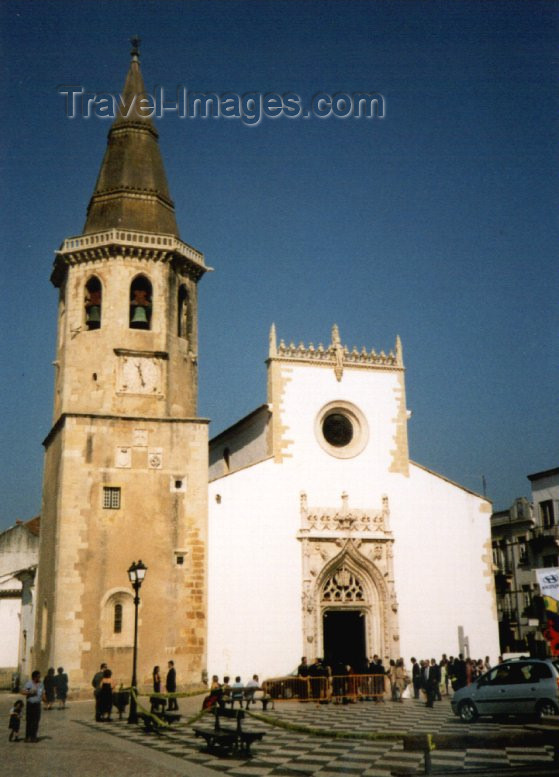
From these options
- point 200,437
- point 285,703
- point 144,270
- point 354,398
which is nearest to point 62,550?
point 200,437

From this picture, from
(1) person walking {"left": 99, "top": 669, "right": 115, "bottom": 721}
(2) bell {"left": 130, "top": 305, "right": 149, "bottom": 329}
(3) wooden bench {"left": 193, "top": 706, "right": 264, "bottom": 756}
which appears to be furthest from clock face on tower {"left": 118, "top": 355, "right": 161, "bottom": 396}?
(3) wooden bench {"left": 193, "top": 706, "right": 264, "bottom": 756}

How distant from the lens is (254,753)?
1348 centimetres

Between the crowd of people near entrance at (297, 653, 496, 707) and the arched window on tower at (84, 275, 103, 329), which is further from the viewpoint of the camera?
the arched window on tower at (84, 275, 103, 329)

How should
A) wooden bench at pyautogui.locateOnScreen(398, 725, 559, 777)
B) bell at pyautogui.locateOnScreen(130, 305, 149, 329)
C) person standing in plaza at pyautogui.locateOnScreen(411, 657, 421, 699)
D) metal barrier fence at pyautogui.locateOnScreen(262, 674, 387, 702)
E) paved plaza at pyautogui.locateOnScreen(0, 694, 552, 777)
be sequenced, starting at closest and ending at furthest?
wooden bench at pyautogui.locateOnScreen(398, 725, 559, 777)
paved plaza at pyautogui.locateOnScreen(0, 694, 552, 777)
metal barrier fence at pyautogui.locateOnScreen(262, 674, 387, 702)
person standing in plaza at pyautogui.locateOnScreen(411, 657, 421, 699)
bell at pyautogui.locateOnScreen(130, 305, 149, 329)

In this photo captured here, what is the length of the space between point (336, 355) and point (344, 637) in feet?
33.5

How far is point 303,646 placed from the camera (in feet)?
87.1

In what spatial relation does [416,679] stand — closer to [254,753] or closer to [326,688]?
[326,688]

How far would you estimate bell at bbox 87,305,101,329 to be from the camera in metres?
28.0

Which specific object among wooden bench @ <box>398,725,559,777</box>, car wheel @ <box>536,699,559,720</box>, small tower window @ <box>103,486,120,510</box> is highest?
small tower window @ <box>103,486,120,510</box>

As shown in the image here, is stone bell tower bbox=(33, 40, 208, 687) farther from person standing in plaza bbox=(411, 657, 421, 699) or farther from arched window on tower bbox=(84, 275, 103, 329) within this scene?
person standing in plaza bbox=(411, 657, 421, 699)

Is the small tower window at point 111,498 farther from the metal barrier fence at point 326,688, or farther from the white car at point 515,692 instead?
the white car at point 515,692

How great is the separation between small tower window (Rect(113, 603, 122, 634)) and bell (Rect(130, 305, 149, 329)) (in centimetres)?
937

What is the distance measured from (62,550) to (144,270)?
9.91 metres

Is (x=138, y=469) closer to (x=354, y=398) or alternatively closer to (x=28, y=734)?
(x=354, y=398)
